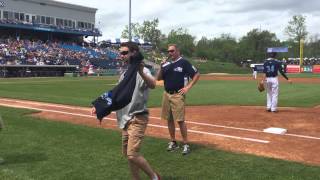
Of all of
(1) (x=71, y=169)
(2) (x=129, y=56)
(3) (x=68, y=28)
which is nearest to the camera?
(2) (x=129, y=56)

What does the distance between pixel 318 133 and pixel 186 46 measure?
351 feet

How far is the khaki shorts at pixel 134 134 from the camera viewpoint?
254 inches

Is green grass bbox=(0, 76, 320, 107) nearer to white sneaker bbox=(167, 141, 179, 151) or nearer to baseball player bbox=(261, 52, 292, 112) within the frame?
baseball player bbox=(261, 52, 292, 112)

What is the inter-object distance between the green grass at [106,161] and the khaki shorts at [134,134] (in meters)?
1.10

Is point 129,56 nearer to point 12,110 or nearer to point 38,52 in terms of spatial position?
point 12,110

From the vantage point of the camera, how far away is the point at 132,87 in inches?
256

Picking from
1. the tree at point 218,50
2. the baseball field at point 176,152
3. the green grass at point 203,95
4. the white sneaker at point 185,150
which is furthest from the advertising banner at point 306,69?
the white sneaker at point 185,150

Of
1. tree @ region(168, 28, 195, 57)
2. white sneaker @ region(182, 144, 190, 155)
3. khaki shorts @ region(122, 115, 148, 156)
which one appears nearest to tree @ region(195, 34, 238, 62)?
tree @ region(168, 28, 195, 57)

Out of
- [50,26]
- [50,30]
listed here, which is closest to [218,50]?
[50,26]

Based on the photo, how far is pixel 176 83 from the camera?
30.3 ft

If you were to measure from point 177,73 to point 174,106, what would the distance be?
624 millimetres

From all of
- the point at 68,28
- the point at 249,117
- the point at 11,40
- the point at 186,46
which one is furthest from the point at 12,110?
the point at 186,46

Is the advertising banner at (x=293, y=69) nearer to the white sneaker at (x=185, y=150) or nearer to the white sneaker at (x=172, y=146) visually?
the white sneaker at (x=172, y=146)

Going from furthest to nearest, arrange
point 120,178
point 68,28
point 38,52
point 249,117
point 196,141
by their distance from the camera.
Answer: point 68,28 → point 38,52 → point 249,117 → point 196,141 → point 120,178
